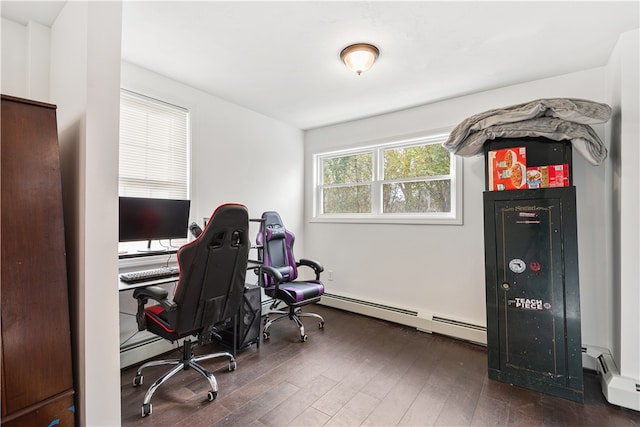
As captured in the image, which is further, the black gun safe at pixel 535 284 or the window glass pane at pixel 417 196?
the window glass pane at pixel 417 196

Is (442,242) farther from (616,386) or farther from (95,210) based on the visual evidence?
(95,210)

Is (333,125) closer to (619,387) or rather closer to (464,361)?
(464,361)

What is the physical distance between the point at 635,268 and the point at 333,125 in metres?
3.36

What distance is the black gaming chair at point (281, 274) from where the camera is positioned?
2965 mm

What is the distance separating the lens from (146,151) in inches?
106

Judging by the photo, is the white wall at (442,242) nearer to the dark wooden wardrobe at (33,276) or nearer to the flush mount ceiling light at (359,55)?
the flush mount ceiling light at (359,55)

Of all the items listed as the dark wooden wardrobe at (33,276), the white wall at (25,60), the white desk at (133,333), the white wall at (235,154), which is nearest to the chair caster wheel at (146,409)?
the dark wooden wardrobe at (33,276)

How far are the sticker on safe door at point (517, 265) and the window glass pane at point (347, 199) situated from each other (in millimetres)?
1879

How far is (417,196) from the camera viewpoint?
3.50m

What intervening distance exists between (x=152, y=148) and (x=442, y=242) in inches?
122

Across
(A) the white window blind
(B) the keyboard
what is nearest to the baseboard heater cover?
(B) the keyboard

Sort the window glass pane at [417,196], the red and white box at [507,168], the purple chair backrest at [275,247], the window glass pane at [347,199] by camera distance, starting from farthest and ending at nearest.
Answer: the window glass pane at [347,199] < the window glass pane at [417,196] < the purple chair backrest at [275,247] < the red and white box at [507,168]

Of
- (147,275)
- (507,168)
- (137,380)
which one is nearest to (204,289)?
(147,275)

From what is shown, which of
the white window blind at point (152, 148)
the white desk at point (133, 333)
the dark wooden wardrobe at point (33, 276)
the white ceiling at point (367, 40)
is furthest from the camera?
the white window blind at point (152, 148)
